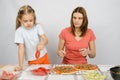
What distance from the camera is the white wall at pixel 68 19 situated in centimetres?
274

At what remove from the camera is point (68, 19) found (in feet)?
9.09

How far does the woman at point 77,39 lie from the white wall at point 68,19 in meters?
0.58

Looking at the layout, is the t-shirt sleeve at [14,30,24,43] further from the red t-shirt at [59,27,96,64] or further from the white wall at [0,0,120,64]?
the white wall at [0,0,120,64]

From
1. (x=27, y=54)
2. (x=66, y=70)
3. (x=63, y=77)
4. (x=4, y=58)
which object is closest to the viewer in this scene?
(x=63, y=77)

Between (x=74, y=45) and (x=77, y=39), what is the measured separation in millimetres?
69

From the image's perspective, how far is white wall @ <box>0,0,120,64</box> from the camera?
2736 millimetres

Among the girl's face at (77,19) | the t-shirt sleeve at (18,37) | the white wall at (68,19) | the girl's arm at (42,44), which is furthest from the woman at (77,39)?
the white wall at (68,19)

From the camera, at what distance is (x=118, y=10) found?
8.96 feet

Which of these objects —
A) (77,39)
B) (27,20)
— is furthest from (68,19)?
(27,20)

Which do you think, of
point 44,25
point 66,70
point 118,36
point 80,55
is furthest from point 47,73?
point 118,36

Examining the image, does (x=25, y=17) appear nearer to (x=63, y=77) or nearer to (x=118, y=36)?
(x=63, y=77)

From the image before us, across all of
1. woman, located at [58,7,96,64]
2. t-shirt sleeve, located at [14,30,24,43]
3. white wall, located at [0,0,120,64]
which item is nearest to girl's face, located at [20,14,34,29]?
t-shirt sleeve, located at [14,30,24,43]

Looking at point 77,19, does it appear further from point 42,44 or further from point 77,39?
point 42,44

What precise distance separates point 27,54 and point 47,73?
638mm
